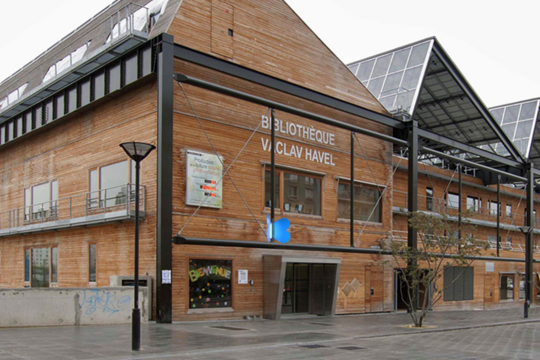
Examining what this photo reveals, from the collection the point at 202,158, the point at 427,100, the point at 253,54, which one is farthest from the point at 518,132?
the point at 202,158

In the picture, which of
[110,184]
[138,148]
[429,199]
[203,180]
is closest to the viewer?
[138,148]

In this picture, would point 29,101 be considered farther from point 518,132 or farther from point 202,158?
point 518,132

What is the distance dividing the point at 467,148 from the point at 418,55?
6.53 m

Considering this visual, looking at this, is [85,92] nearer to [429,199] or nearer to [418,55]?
[418,55]

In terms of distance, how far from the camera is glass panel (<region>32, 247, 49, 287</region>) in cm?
2639

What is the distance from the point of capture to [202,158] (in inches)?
845

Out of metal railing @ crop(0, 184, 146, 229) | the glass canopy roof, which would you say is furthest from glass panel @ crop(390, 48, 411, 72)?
metal railing @ crop(0, 184, 146, 229)

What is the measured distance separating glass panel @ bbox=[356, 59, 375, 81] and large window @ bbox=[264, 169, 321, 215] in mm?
13948

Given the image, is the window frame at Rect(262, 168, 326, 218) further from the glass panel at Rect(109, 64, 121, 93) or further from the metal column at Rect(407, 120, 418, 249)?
the glass panel at Rect(109, 64, 121, 93)

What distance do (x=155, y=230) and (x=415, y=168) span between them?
16.0m

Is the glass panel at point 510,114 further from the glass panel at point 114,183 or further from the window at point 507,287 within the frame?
the glass panel at point 114,183

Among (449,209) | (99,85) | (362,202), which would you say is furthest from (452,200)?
(99,85)

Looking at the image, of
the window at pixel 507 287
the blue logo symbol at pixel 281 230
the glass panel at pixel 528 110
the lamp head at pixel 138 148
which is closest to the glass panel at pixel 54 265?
the blue logo symbol at pixel 281 230

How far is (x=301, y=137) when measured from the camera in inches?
1012
